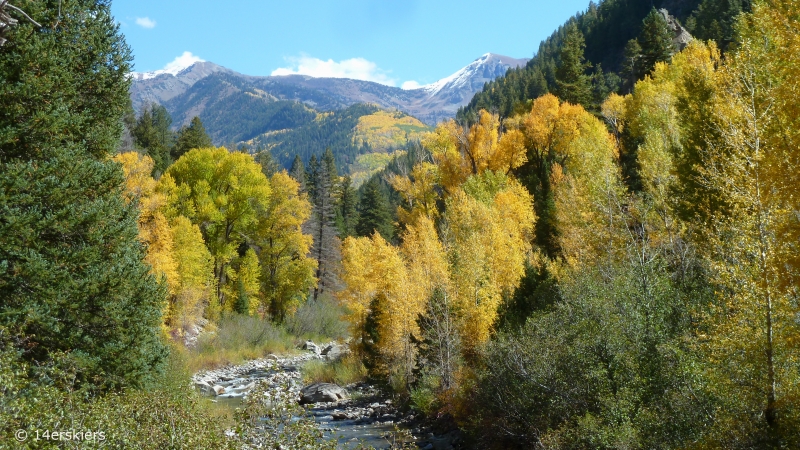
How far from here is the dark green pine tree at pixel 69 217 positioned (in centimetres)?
1032

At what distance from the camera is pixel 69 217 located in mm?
11102


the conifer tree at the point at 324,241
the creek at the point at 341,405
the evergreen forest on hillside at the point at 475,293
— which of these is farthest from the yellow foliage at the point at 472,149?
the creek at the point at 341,405

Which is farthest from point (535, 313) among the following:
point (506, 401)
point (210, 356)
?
point (210, 356)

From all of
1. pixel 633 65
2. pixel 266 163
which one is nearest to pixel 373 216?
pixel 266 163

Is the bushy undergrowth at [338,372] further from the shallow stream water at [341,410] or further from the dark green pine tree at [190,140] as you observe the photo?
the dark green pine tree at [190,140]

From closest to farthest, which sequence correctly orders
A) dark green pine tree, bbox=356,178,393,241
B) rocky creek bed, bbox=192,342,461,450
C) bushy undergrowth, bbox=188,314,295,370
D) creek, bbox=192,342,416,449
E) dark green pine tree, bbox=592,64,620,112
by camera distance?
rocky creek bed, bbox=192,342,461,450 < creek, bbox=192,342,416,449 < bushy undergrowth, bbox=188,314,295,370 < dark green pine tree, bbox=592,64,620,112 < dark green pine tree, bbox=356,178,393,241

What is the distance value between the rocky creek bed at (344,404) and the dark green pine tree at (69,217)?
6.71m

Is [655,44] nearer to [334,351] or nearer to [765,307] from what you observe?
[334,351]

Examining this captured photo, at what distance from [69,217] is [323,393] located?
1898 cm

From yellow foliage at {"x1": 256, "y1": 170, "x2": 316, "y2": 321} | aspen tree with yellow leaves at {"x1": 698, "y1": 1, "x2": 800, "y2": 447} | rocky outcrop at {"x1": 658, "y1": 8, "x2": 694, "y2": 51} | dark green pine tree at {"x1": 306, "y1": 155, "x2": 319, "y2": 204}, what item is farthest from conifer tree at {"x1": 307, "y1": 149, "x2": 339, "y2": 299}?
aspen tree with yellow leaves at {"x1": 698, "y1": 1, "x2": 800, "y2": 447}

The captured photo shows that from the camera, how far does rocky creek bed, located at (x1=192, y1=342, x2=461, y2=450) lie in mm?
19469

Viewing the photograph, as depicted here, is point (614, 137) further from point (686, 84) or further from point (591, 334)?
point (591, 334)

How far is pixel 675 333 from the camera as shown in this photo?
12281mm

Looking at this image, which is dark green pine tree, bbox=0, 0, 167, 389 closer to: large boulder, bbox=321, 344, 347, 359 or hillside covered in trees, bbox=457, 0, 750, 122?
large boulder, bbox=321, 344, 347, 359
